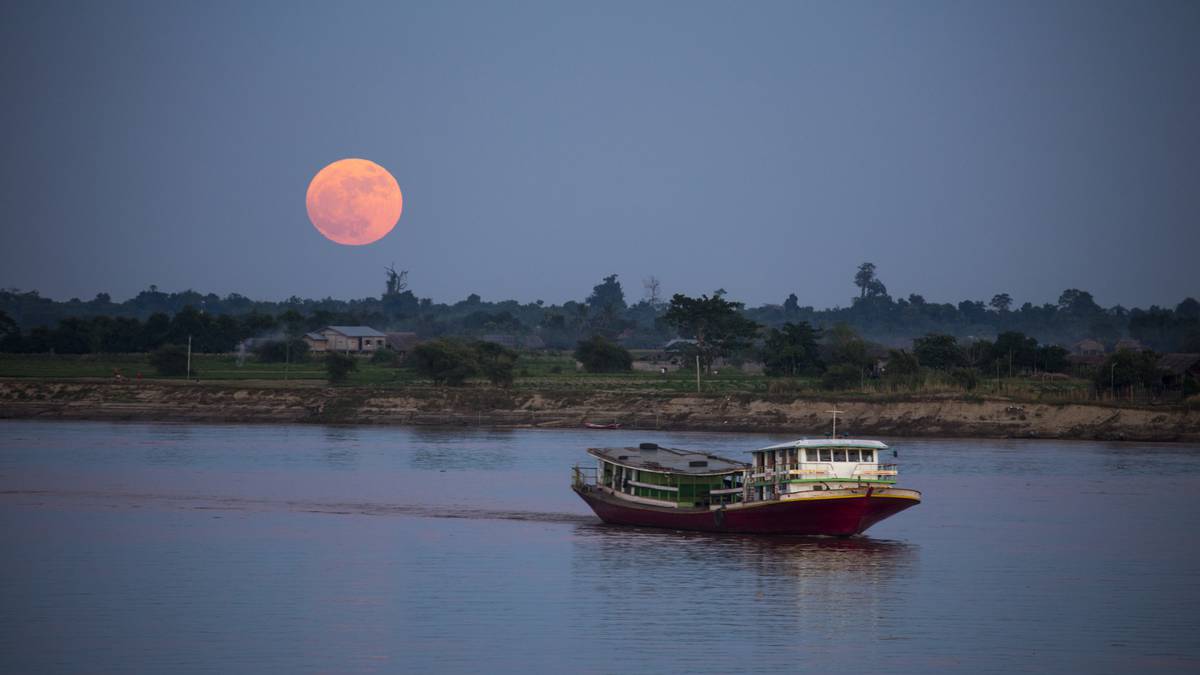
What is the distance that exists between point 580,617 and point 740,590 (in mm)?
5719

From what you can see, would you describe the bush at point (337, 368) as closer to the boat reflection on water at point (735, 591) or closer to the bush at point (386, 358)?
the bush at point (386, 358)

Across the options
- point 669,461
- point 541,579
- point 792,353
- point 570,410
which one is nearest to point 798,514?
point 669,461

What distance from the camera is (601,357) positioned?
443ft

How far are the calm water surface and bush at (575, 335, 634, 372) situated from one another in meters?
65.3

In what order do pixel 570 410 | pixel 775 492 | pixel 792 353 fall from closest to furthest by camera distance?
pixel 775 492 < pixel 570 410 < pixel 792 353

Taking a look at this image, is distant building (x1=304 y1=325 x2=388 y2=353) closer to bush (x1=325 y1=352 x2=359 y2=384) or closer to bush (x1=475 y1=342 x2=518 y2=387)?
bush (x1=325 y1=352 x2=359 y2=384)

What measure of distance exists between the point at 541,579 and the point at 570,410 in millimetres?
64706

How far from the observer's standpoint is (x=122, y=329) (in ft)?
490

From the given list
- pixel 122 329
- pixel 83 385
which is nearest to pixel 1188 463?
pixel 83 385

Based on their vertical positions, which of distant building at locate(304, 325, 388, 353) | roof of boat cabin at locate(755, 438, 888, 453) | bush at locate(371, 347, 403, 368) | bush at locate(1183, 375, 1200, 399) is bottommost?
roof of boat cabin at locate(755, 438, 888, 453)

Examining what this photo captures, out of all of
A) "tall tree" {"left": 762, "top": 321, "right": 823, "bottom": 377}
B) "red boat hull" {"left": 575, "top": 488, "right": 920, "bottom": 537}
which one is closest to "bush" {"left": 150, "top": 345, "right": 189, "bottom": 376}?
"tall tree" {"left": 762, "top": 321, "right": 823, "bottom": 377}

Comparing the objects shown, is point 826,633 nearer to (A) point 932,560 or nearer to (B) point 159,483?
(A) point 932,560

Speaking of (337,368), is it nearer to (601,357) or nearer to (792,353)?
(601,357)

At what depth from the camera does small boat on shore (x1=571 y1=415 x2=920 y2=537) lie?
44938 millimetres
